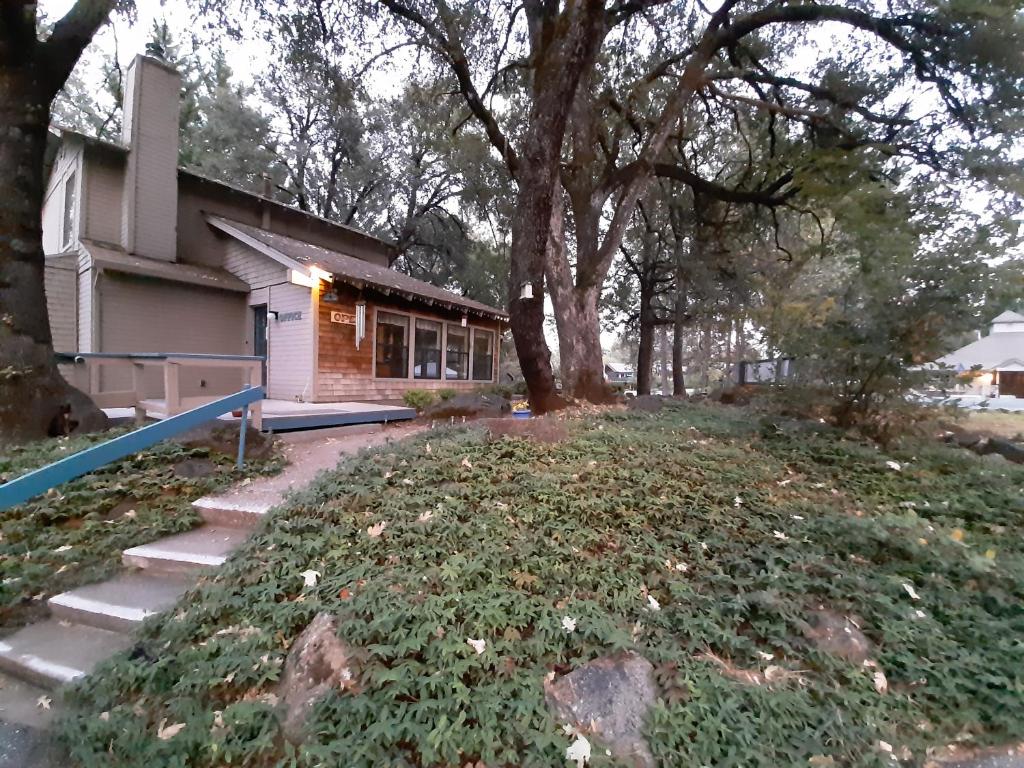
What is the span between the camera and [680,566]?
8.86 ft

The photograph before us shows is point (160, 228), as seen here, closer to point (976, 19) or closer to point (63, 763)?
point (63, 763)

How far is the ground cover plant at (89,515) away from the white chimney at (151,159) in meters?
6.21

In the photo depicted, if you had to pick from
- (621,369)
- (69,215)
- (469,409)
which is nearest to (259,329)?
(69,215)

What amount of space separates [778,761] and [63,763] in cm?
275

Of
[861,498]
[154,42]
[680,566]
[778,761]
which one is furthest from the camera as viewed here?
[154,42]

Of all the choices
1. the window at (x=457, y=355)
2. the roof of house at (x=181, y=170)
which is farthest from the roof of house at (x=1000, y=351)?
the roof of house at (x=181, y=170)

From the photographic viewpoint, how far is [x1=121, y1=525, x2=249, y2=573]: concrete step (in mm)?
3030

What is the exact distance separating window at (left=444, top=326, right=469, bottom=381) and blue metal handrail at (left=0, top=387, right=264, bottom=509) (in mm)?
8468

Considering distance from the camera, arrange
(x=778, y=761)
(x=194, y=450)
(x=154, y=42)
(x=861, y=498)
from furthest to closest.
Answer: (x=154, y=42) → (x=194, y=450) → (x=861, y=498) → (x=778, y=761)

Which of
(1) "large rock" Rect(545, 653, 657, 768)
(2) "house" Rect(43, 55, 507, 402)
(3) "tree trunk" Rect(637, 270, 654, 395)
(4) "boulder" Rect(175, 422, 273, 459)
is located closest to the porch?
(2) "house" Rect(43, 55, 507, 402)

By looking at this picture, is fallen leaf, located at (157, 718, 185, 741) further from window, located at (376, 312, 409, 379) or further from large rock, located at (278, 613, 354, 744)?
window, located at (376, 312, 409, 379)

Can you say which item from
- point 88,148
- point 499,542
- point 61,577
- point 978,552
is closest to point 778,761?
point 499,542

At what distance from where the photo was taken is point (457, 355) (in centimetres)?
1316

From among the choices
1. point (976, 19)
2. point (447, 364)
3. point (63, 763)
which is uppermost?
point (976, 19)
